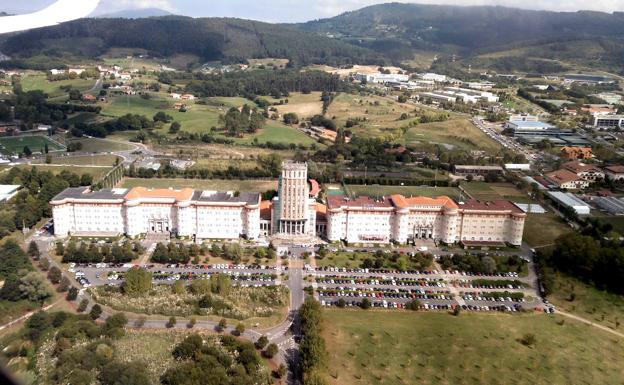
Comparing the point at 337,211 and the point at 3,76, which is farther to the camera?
the point at 3,76

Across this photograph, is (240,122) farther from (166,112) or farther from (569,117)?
(569,117)

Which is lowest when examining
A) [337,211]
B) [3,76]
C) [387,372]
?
[387,372]

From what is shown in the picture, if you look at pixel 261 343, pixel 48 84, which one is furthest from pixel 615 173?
pixel 48 84

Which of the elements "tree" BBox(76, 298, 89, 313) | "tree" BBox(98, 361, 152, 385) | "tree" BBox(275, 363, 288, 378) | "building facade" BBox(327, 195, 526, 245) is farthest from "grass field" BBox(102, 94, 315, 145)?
"tree" BBox(98, 361, 152, 385)

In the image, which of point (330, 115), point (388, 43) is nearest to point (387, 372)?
point (330, 115)

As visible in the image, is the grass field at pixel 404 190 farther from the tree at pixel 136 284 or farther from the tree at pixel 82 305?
the tree at pixel 82 305

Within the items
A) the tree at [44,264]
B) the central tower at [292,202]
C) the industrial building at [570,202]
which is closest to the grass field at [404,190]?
the industrial building at [570,202]

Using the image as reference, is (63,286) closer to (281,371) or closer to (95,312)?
(95,312)
